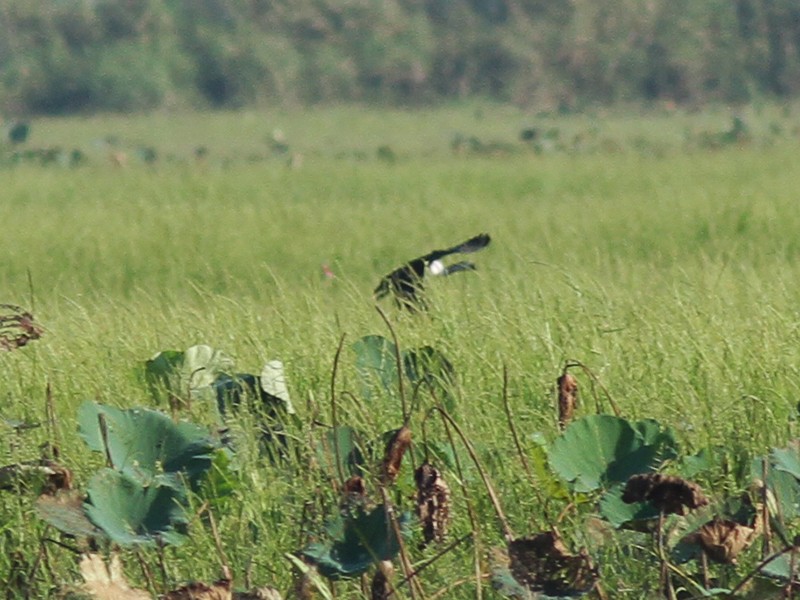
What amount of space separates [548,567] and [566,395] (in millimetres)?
476

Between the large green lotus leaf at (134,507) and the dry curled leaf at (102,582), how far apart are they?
13 cm

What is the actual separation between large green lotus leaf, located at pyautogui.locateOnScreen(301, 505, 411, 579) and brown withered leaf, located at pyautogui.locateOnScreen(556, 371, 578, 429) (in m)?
0.45

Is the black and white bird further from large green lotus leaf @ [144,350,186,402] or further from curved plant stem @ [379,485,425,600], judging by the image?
curved plant stem @ [379,485,425,600]

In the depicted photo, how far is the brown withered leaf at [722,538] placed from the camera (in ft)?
6.34

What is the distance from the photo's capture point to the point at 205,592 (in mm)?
1858

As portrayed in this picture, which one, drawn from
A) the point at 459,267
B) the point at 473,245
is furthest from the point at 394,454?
the point at 459,267

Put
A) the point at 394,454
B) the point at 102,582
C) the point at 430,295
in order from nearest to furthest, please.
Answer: the point at 102,582 < the point at 394,454 < the point at 430,295

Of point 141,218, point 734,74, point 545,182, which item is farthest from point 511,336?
point 734,74

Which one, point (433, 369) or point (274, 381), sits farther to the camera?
point (433, 369)

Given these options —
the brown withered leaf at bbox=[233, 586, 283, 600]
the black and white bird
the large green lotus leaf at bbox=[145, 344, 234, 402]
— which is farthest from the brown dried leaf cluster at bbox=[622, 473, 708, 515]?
the black and white bird

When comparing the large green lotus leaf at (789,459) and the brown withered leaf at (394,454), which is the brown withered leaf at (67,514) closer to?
the brown withered leaf at (394,454)

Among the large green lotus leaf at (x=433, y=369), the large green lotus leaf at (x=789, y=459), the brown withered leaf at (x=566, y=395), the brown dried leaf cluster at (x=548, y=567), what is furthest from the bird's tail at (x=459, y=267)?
the brown dried leaf cluster at (x=548, y=567)

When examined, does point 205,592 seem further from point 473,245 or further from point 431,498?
point 473,245

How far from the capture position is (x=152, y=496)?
2041mm
